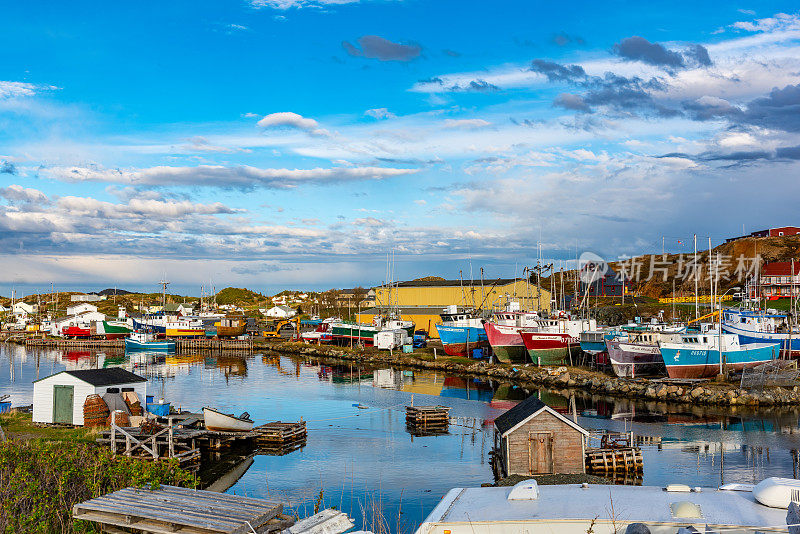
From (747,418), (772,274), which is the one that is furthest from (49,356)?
(772,274)

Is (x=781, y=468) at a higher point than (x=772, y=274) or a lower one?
lower

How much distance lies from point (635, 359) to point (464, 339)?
23.0 meters

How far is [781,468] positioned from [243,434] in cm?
2409

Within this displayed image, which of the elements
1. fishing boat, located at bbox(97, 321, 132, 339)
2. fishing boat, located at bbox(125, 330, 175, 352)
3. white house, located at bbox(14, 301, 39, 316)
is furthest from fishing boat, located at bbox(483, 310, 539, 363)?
white house, located at bbox(14, 301, 39, 316)

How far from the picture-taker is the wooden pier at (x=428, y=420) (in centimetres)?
3761

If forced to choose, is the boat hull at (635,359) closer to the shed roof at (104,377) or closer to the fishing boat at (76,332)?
the shed roof at (104,377)

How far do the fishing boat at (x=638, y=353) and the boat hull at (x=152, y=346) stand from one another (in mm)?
60074

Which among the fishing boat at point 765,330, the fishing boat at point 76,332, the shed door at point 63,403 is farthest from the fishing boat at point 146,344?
the fishing boat at point 765,330

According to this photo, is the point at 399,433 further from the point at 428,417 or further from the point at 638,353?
the point at 638,353

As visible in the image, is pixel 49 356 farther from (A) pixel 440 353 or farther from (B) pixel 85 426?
(B) pixel 85 426

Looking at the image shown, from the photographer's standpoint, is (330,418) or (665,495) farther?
(330,418)

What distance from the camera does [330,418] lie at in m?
41.9

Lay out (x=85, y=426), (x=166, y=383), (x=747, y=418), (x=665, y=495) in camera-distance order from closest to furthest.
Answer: (x=665, y=495) → (x=85, y=426) → (x=747, y=418) → (x=166, y=383)

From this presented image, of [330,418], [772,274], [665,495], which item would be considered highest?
[772,274]
